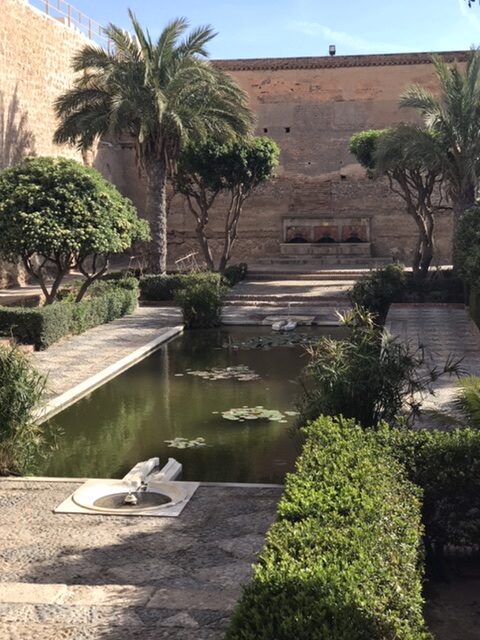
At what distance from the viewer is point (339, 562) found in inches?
132

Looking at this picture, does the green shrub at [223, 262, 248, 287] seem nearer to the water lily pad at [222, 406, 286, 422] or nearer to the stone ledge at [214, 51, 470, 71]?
the stone ledge at [214, 51, 470, 71]

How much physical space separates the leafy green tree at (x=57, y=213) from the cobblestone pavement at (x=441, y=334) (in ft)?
18.4

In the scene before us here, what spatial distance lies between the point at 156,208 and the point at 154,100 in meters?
2.83

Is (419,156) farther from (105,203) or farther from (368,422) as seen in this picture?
(368,422)

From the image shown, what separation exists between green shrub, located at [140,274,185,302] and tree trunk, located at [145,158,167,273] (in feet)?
2.68

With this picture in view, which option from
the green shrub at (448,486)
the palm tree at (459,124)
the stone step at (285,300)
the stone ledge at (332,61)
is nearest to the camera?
the green shrub at (448,486)

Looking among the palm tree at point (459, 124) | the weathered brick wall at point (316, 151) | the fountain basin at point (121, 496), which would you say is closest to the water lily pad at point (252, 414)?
the fountain basin at point (121, 496)

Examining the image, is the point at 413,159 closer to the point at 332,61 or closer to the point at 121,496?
the point at 332,61

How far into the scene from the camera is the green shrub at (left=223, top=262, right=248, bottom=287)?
2246 cm

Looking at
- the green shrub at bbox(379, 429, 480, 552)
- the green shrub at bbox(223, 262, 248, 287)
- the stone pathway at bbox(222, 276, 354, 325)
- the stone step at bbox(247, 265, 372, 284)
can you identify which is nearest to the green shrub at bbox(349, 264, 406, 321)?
the stone pathway at bbox(222, 276, 354, 325)

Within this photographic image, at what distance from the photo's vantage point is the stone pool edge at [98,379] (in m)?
9.45

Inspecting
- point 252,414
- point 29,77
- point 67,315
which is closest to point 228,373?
point 252,414

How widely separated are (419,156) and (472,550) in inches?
594

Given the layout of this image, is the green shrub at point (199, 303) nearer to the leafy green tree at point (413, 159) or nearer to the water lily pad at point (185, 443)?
the leafy green tree at point (413, 159)
